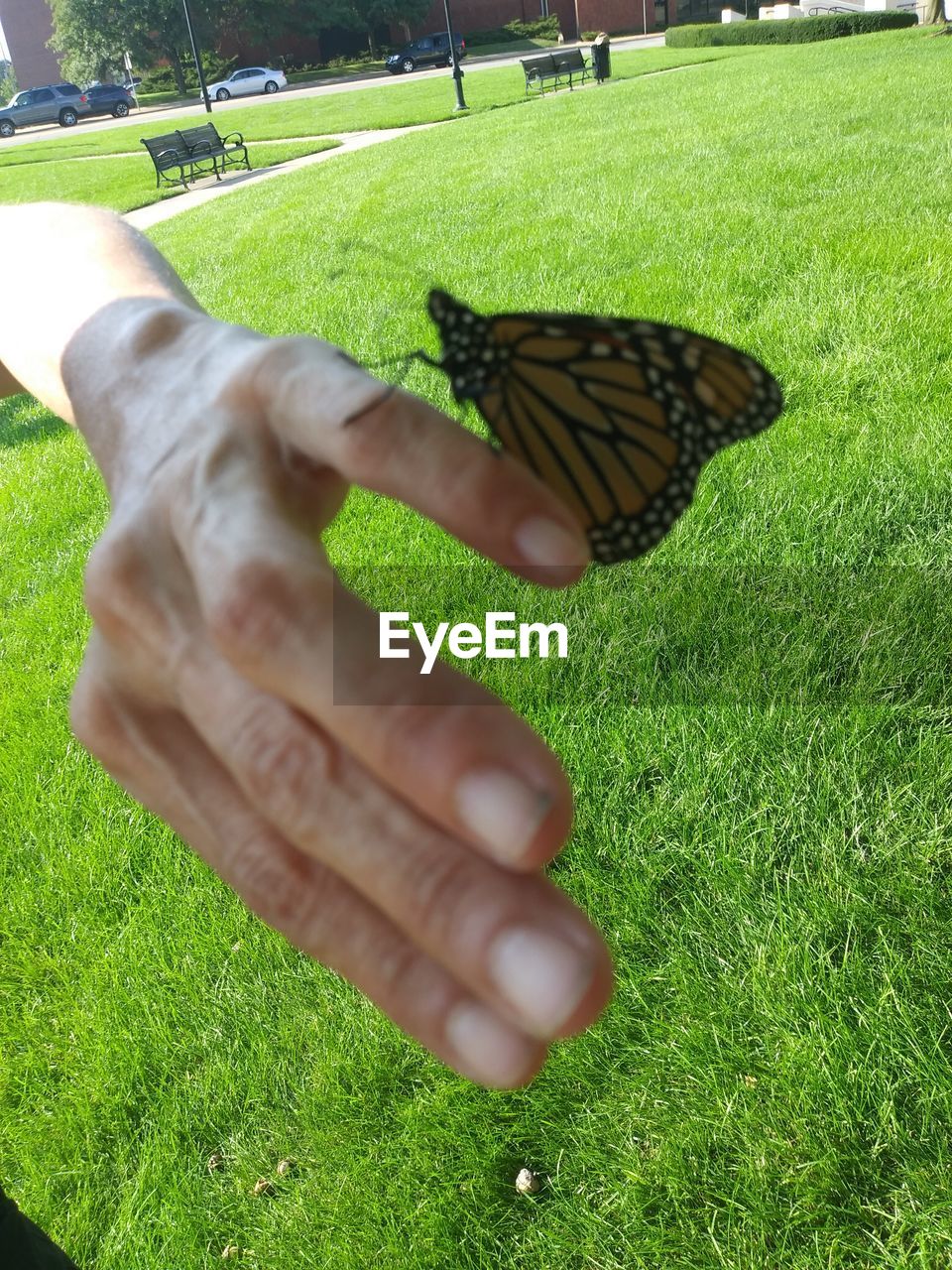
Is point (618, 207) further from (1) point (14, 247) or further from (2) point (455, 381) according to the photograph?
(2) point (455, 381)

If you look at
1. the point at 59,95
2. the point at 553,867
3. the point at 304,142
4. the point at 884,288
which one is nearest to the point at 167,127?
the point at 304,142

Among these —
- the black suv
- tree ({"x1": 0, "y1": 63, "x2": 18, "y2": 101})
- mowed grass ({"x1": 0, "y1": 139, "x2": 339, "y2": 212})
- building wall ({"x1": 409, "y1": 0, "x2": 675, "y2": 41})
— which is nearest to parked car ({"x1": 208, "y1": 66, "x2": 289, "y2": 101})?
the black suv

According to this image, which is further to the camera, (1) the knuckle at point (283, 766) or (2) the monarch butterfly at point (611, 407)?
(2) the monarch butterfly at point (611, 407)

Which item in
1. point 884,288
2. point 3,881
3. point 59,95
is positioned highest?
point 59,95

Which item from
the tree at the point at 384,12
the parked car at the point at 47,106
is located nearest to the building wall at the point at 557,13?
the tree at the point at 384,12

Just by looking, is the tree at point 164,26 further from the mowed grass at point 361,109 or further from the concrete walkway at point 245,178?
the concrete walkway at point 245,178

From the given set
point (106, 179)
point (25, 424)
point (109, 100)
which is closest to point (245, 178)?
point (106, 179)
